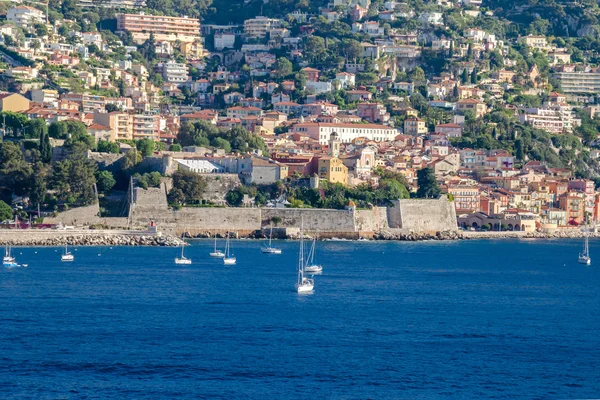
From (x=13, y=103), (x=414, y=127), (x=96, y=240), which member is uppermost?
(x=13, y=103)

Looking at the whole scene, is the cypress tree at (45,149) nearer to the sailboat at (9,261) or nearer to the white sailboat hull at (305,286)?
the sailboat at (9,261)

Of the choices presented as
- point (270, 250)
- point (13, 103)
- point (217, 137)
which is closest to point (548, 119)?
point (217, 137)

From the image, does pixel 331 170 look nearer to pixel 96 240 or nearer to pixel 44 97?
pixel 96 240

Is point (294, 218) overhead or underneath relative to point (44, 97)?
underneath

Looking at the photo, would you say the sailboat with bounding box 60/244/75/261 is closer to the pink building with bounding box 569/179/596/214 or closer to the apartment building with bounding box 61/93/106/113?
the apartment building with bounding box 61/93/106/113

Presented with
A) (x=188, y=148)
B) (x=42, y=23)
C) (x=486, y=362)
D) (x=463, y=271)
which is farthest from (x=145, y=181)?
(x=42, y=23)

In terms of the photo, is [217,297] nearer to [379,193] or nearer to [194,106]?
[379,193]
